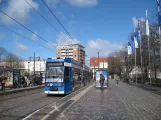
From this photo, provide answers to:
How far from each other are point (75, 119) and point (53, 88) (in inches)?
520

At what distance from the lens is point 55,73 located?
23953 millimetres

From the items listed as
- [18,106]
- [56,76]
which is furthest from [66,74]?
[18,106]

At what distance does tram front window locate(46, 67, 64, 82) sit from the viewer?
23828 mm

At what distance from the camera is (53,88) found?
78.2 feet

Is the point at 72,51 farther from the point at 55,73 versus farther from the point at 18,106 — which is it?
the point at 18,106

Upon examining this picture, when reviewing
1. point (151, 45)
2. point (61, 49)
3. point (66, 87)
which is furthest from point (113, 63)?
point (66, 87)

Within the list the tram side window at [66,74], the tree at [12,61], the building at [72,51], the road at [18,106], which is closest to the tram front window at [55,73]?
the tram side window at [66,74]

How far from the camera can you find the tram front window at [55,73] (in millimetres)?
23828

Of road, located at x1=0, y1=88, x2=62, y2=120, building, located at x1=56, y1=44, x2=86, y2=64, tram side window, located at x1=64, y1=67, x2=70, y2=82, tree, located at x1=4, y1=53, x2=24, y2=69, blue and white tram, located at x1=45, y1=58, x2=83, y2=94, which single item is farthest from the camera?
tree, located at x1=4, y1=53, x2=24, y2=69

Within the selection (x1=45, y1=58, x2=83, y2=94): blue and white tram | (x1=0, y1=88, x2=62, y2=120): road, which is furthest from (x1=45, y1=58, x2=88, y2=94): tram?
(x1=0, y1=88, x2=62, y2=120): road

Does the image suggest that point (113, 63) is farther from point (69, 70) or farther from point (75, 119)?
point (75, 119)

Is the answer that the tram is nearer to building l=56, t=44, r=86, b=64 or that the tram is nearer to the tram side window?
the tram side window

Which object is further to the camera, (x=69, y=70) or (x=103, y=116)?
(x=69, y=70)

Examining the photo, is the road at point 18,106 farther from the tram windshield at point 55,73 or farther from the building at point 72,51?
the building at point 72,51
